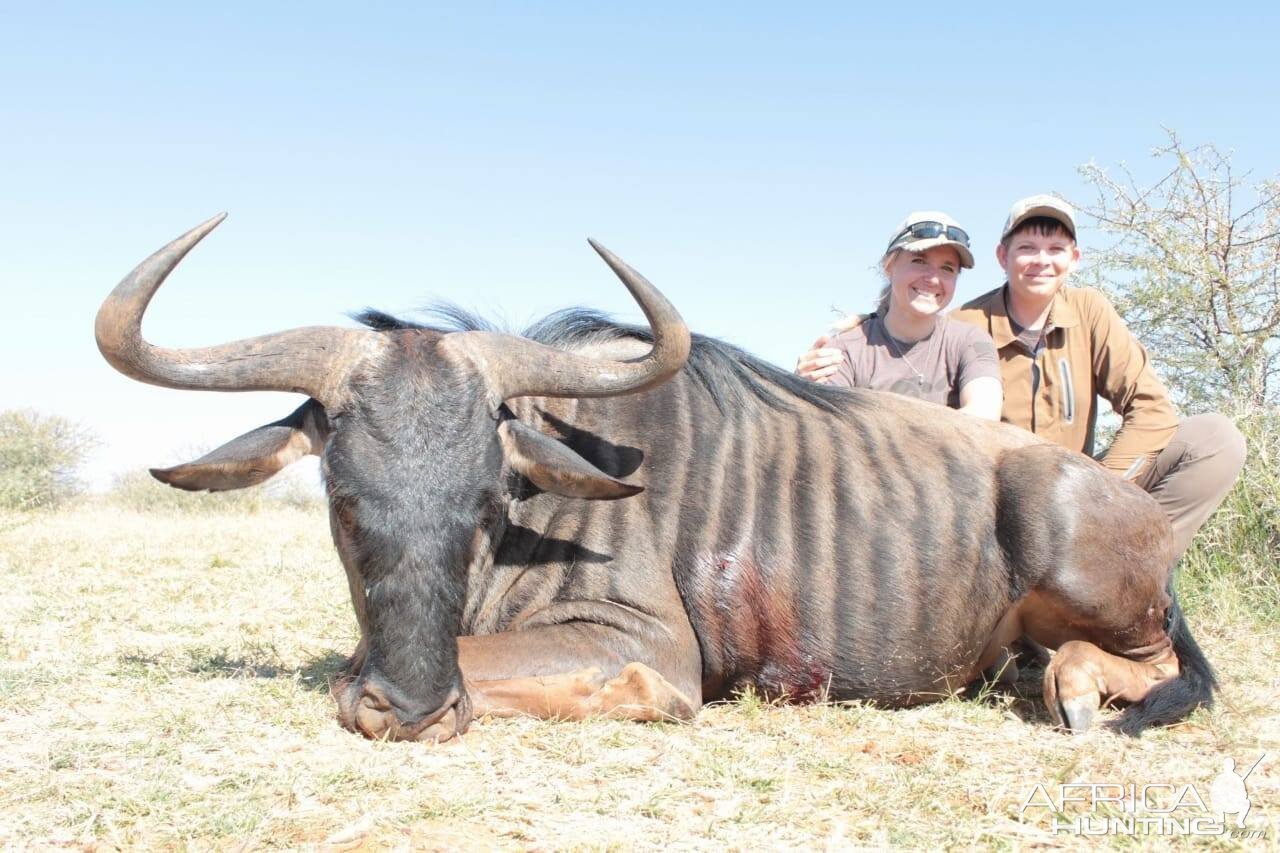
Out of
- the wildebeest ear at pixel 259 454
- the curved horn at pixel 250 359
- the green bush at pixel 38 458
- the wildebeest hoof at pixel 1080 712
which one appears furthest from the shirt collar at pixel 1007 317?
the green bush at pixel 38 458

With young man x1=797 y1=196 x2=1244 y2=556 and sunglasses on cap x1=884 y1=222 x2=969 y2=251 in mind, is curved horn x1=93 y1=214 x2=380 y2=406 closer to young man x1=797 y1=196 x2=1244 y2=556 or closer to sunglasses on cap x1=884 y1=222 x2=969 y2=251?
young man x1=797 y1=196 x2=1244 y2=556

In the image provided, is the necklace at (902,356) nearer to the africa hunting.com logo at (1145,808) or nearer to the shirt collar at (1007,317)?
the shirt collar at (1007,317)

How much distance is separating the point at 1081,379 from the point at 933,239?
117 cm

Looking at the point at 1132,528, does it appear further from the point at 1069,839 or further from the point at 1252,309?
the point at 1252,309

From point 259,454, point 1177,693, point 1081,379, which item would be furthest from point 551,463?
point 1081,379

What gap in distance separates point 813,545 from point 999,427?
1107mm

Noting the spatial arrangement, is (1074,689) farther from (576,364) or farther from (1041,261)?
(1041,261)

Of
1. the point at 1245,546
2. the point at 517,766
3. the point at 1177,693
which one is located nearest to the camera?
the point at 517,766

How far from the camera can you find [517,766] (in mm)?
3131

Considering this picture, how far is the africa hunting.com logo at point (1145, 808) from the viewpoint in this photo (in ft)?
9.14

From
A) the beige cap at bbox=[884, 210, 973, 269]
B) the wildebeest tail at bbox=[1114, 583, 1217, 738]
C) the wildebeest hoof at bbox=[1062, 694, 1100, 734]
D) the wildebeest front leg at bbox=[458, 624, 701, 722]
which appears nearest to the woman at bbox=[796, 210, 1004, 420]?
the beige cap at bbox=[884, 210, 973, 269]

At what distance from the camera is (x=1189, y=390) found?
8477 mm

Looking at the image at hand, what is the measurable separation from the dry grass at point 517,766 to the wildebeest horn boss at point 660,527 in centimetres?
19

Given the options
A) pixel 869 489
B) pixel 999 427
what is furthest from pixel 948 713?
pixel 999 427
